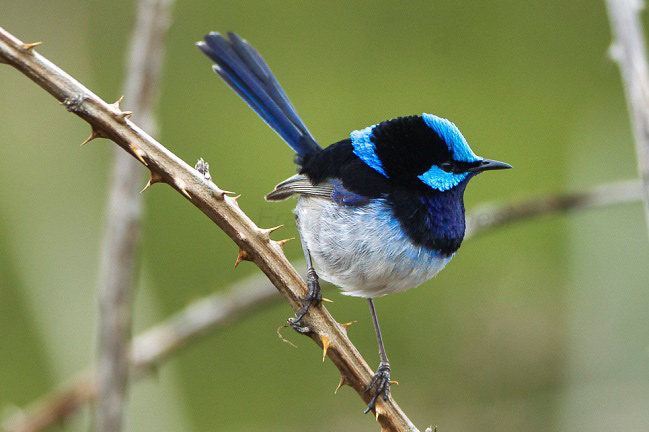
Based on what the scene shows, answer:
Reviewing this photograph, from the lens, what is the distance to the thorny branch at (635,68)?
7.89ft

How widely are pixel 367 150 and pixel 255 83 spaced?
2.07 ft

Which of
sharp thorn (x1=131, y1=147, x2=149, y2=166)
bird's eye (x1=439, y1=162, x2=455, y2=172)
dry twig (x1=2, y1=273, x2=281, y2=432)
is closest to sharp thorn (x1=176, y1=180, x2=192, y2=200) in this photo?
sharp thorn (x1=131, y1=147, x2=149, y2=166)

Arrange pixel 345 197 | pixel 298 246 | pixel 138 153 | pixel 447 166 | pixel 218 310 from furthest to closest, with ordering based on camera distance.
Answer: pixel 298 246 → pixel 218 310 → pixel 345 197 → pixel 447 166 → pixel 138 153

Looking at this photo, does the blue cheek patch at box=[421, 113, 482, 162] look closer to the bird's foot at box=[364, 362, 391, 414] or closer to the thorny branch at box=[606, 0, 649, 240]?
the thorny branch at box=[606, 0, 649, 240]

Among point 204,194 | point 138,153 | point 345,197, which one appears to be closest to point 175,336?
point 345,197

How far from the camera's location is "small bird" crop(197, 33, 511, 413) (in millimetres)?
2951

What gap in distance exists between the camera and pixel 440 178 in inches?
118

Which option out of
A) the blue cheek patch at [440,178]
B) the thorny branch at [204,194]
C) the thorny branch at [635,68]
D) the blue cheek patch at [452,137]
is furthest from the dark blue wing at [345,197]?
the thorny branch at [635,68]

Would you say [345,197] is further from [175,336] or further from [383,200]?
[175,336]

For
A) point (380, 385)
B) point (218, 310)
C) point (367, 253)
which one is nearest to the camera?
point (380, 385)

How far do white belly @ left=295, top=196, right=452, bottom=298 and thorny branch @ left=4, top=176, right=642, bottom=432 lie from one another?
467 mm

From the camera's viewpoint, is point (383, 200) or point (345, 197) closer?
point (383, 200)

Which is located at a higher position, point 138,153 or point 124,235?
point 124,235

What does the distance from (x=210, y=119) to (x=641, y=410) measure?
3965 millimetres
